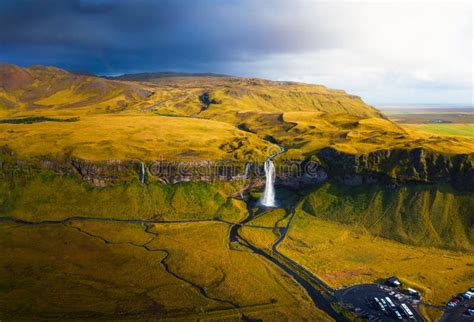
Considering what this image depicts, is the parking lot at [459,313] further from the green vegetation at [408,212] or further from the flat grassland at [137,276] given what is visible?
the green vegetation at [408,212]

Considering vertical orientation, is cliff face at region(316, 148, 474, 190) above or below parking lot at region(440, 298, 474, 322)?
above

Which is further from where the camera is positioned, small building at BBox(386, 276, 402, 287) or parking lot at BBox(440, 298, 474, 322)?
small building at BBox(386, 276, 402, 287)

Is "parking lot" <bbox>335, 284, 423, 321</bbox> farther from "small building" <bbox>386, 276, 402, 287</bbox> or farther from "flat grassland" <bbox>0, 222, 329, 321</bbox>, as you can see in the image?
"flat grassland" <bbox>0, 222, 329, 321</bbox>

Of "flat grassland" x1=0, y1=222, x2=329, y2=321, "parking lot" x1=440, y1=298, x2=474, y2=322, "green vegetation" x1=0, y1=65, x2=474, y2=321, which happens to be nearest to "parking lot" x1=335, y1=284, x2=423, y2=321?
"green vegetation" x1=0, y1=65, x2=474, y2=321

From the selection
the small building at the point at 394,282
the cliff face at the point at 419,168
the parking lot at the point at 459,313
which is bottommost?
the parking lot at the point at 459,313

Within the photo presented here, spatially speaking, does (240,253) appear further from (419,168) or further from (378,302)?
(419,168)

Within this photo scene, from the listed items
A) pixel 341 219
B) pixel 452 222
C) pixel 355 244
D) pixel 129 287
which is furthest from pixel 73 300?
pixel 452 222

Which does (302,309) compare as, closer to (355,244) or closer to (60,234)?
(355,244)

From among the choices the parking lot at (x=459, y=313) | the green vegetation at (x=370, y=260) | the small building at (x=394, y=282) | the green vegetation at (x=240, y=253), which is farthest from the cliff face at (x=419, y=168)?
the parking lot at (x=459, y=313)
